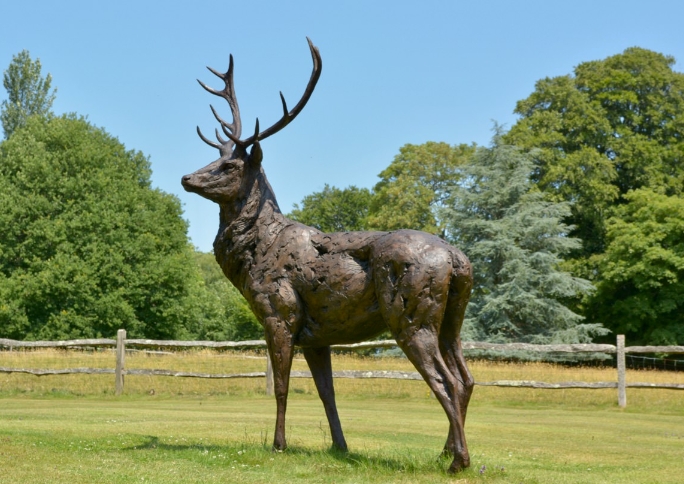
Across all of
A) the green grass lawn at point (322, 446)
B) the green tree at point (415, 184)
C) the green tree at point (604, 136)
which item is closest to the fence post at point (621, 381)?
the green grass lawn at point (322, 446)

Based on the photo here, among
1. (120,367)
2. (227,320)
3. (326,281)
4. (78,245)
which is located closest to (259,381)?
(120,367)

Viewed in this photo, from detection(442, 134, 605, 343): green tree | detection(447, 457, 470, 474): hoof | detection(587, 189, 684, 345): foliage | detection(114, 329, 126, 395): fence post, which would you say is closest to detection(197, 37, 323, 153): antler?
detection(447, 457, 470, 474): hoof

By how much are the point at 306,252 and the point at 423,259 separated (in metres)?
1.35

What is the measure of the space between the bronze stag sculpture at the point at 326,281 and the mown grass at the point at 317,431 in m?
0.74

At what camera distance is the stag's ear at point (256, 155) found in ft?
25.6

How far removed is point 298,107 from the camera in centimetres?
768

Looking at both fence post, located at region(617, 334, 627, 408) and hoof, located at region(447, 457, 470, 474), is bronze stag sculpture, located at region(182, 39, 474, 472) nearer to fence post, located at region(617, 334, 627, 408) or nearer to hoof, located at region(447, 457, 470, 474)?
hoof, located at region(447, 457, 470, 474)

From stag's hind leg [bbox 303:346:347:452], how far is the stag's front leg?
339mm

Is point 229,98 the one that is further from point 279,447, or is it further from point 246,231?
point 279,447

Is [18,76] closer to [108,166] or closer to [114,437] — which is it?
[108,166]

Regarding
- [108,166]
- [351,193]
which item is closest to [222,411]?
[108,166]

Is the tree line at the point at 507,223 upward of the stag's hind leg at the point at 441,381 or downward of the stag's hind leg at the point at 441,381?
upward

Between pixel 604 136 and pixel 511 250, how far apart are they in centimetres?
1015

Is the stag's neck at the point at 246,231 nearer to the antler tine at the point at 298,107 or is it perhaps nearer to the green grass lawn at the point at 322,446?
the antler tine at the point at 298,107
